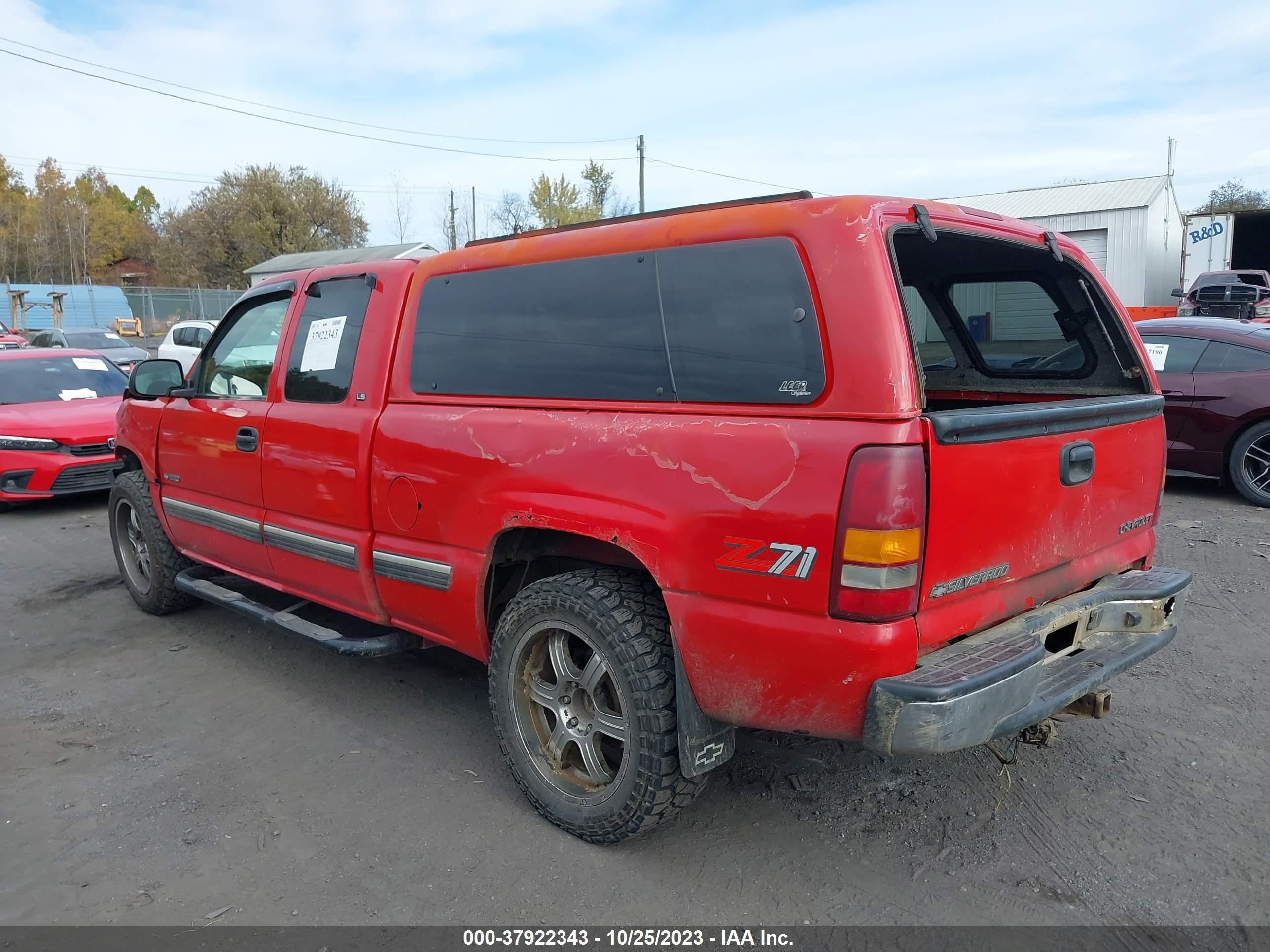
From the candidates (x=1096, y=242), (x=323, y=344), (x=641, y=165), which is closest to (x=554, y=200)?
(x=641, y=165)

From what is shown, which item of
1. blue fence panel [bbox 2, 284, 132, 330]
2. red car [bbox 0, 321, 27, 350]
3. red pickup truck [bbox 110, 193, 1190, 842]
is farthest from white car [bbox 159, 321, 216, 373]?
blue fence panel [bbox 2, 284, 132, 330]

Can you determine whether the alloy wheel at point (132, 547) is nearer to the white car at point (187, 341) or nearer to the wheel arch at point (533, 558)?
the wheel arch at point (533, 558)

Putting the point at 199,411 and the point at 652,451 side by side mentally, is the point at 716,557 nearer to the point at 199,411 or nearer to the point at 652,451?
the point at 652,451

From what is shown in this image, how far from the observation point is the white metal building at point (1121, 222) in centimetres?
2805

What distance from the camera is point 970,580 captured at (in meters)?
2.58

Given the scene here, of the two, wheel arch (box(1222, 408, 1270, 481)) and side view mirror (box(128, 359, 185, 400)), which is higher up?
side view mirror (box(128, 359, 185, 400))

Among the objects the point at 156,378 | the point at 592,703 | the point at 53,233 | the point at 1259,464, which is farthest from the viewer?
the point at 53,233

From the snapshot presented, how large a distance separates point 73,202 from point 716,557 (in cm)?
6722

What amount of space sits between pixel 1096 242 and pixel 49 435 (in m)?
29.5

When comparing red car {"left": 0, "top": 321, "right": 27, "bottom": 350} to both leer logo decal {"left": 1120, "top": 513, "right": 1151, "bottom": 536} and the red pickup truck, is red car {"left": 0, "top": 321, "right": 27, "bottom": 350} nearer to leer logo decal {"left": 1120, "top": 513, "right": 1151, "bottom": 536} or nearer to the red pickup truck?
the red pickup truck

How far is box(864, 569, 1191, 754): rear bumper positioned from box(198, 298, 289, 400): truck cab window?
3.30 meters

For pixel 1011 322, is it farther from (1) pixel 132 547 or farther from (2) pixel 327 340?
(1) pixel 132 547

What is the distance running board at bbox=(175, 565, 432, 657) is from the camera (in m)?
3.82
